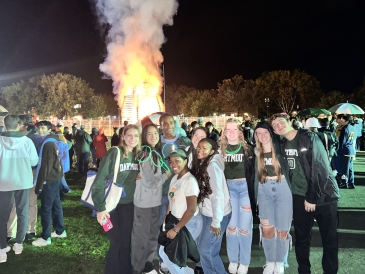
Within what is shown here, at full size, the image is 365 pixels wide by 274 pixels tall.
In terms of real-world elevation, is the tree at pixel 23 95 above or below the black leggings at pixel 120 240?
above

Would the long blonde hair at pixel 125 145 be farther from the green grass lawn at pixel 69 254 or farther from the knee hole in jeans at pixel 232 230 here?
the green grass lawn at pixel 69 254

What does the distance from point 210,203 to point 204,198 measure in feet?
0.30

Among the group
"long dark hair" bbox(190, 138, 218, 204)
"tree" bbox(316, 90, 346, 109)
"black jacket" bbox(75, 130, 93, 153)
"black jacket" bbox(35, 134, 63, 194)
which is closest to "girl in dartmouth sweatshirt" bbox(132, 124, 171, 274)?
"long dark hair" bbox(190, 138, 218, 204)

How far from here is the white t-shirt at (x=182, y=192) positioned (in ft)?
10.7

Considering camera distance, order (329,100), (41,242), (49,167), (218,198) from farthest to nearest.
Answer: (329,100), (41,242), (49,167), (218,198)

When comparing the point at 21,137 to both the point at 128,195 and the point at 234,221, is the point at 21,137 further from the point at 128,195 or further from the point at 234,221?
the point at 234,221

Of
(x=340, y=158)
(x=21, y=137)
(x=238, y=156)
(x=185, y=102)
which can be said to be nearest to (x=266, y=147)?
(x=238, y=156)

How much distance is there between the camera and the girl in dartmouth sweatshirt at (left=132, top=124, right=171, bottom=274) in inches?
150

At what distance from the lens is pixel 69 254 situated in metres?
4.84

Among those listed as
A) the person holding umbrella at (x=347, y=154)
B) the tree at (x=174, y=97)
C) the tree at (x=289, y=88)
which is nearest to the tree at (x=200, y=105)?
the tree at (x=289, y=88)

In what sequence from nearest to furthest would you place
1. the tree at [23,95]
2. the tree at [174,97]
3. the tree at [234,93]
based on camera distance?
the tree at [234,93], the tree at [23,95], the tree at [174,97]

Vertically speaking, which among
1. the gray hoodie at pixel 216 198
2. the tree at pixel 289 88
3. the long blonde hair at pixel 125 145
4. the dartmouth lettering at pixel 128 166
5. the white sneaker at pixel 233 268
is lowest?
the white sneaker at pixel 233 268

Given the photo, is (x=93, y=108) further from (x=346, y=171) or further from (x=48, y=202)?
(x=48, y=202)

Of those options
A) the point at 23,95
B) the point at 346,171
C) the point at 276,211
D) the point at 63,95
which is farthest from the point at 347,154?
the point at 23,95
